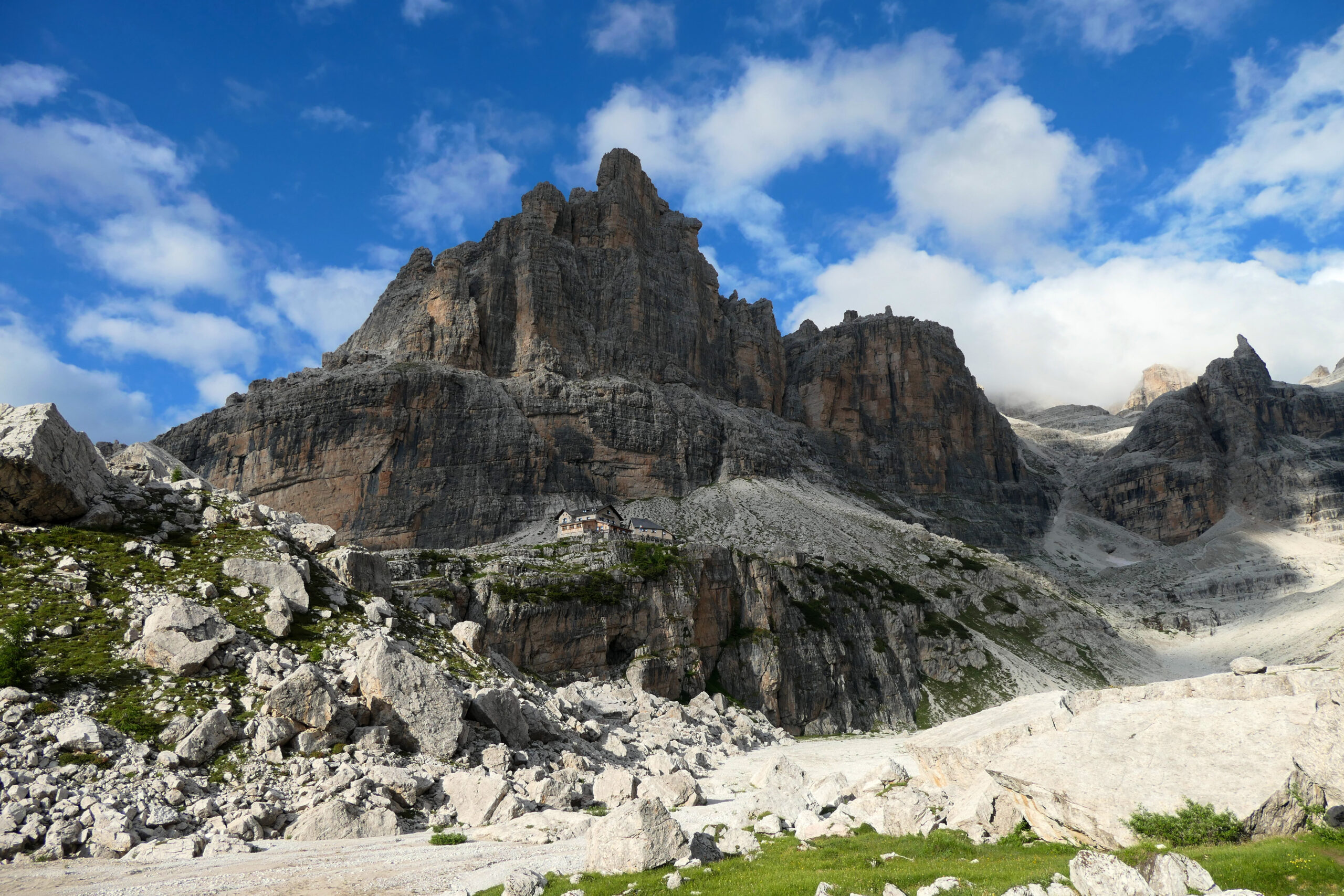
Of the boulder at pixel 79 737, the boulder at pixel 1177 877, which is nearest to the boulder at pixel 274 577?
the boulder at pixel 79 737

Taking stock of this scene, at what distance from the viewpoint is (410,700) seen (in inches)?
1178

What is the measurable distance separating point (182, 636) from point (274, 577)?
A: 6395mm

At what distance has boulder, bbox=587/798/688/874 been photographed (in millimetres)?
19656

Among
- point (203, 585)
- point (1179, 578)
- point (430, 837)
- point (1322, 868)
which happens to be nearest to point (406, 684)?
point (430, 837)

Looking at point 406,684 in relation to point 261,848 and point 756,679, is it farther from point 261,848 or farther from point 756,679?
point 756,679

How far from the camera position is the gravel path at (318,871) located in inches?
704

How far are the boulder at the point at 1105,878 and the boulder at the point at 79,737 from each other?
26.5m

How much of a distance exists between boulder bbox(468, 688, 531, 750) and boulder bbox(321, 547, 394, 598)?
10291 millimetres

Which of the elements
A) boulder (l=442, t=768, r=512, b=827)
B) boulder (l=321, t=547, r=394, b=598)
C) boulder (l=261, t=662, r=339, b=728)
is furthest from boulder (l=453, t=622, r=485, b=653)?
boulder (l=442, t=768, r=512, b=827)

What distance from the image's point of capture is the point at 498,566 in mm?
84938

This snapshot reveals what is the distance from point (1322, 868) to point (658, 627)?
71000 millimetres

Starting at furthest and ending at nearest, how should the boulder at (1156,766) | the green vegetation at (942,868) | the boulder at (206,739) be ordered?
the boulder at (206,739) → the boulder at (1156,766) → the green vegetation at (942,868)

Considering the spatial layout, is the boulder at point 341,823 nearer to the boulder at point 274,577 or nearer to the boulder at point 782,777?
the boulder at point 274,577

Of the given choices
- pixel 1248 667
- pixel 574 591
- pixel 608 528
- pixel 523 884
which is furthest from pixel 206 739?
pixel 608 528
